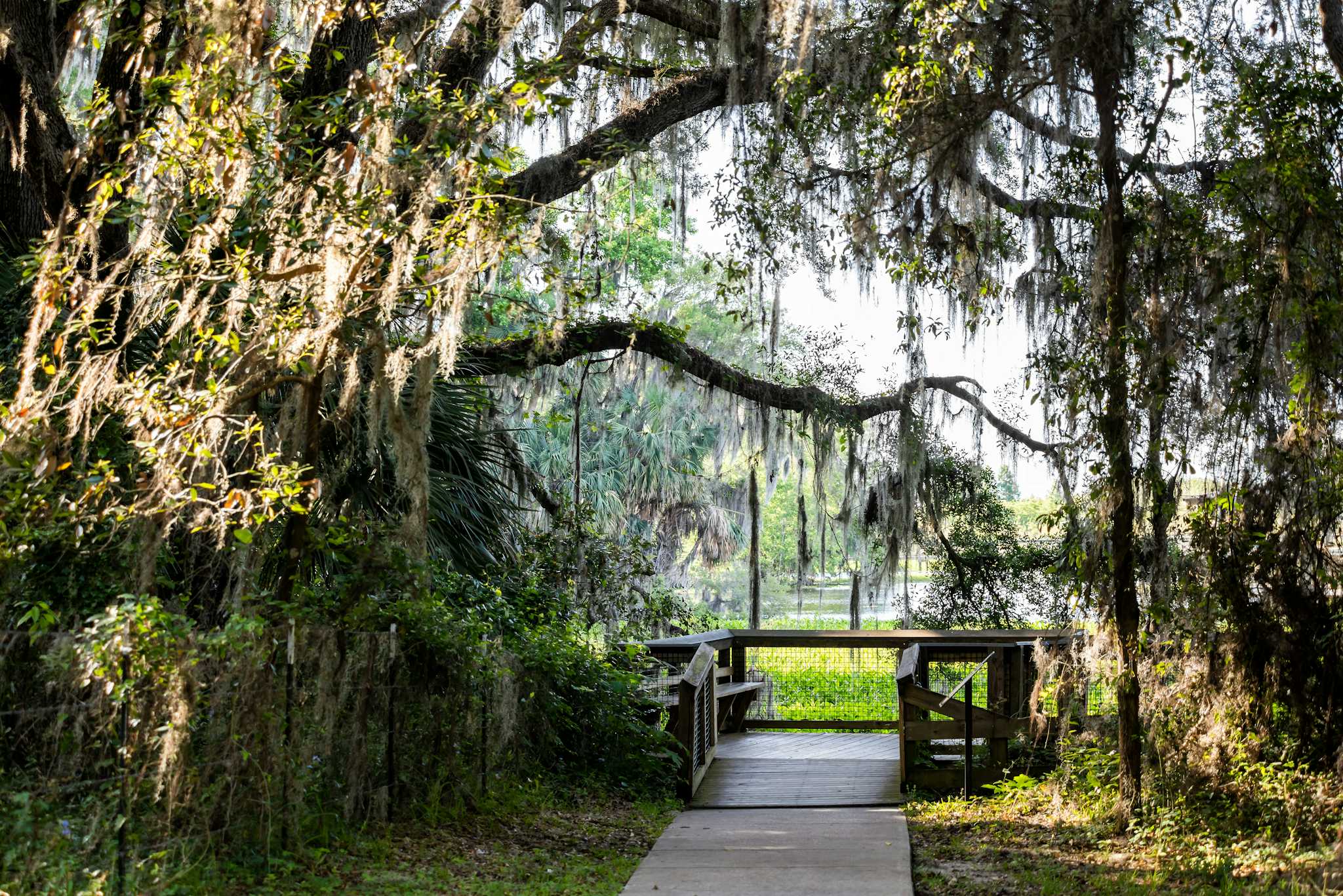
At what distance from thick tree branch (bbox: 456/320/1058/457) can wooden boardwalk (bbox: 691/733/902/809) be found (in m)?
3.21

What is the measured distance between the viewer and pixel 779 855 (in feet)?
20.4

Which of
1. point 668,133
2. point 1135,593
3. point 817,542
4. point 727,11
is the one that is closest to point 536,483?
point 668,133

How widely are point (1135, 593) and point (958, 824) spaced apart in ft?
5.96

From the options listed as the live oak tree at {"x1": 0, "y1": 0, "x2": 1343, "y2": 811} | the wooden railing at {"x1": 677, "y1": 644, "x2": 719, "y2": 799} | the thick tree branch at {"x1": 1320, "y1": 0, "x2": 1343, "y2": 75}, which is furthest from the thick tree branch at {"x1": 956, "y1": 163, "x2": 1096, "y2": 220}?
the wooden railing at {"x1": 677, "y1": 644, "x2": 719, "y2": 799}

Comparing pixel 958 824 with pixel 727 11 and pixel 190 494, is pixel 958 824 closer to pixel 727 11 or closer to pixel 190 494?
pixel 190 494

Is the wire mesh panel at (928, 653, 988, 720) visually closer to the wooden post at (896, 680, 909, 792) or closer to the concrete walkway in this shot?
the wooden post at (896, 680, 909, 792)

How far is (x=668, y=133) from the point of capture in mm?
10555

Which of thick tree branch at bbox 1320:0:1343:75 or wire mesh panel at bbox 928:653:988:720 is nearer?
thick tree branch at bbox 1320:0:1343:75

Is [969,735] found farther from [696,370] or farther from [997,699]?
[696,370]

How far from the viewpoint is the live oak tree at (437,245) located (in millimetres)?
5723

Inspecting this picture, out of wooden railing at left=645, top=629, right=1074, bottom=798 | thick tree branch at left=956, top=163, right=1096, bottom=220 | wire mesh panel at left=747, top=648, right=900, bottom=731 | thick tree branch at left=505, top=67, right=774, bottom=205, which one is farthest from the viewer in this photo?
wire mesh panel at left=747, top=648, right=900, bottom=731

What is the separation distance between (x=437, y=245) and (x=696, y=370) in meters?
5.25

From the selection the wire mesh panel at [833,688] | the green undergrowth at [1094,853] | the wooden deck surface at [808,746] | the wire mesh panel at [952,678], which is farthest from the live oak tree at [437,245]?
the wire mesh panel at [833,688]

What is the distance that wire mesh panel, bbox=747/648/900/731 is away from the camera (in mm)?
15508
